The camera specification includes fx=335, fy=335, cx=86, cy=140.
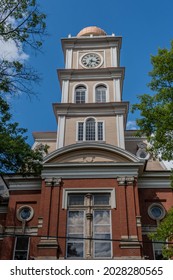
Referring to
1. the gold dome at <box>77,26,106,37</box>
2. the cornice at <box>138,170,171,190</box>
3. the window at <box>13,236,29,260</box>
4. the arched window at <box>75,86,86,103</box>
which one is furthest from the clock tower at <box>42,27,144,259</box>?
the gold dome at <box>77,26,106,37</box>

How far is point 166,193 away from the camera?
2162 cm

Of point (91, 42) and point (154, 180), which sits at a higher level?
point (91, 42)

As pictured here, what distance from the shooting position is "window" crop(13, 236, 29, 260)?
1975 centimetres

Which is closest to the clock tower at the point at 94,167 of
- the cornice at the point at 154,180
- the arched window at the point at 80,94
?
the arched window at the point at 80,94

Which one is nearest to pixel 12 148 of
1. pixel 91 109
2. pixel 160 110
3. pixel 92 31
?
pixel 160 110

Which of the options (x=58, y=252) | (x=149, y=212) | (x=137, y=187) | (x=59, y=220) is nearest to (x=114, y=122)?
(x=137, y=187)

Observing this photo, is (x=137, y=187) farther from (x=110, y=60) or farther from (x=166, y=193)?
(x=110, y=60)

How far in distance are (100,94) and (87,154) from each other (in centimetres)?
679

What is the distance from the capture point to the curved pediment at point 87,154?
69.6ft

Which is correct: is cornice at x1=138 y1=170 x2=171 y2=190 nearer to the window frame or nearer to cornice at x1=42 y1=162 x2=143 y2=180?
cornice at x1=42 y1=162 x2=143 y2=180

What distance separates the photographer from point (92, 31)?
106 ft

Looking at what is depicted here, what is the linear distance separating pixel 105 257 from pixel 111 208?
280 centimetres

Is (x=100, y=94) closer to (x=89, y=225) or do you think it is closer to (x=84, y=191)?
(x=84, y=191)

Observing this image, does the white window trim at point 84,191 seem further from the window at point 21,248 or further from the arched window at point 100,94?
the arched window at point 100,94
